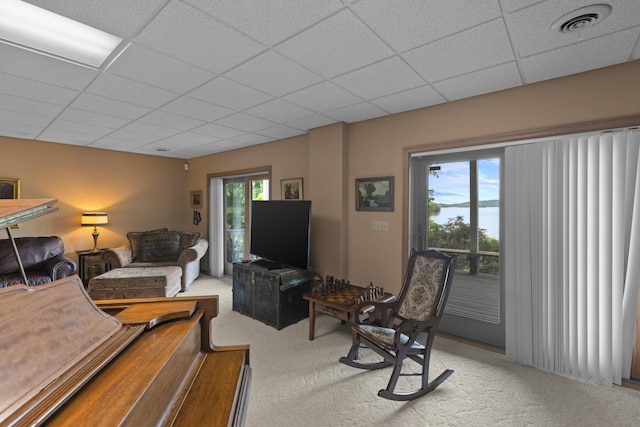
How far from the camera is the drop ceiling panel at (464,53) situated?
1.80 meters

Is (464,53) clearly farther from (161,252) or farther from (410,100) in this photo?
(161,252)

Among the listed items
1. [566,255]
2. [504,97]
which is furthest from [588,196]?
[504,97]

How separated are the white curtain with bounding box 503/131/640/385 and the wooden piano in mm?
2474

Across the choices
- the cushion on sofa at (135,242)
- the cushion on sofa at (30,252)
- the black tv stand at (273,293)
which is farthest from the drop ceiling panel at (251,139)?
the cushion on sofa at (30,252)

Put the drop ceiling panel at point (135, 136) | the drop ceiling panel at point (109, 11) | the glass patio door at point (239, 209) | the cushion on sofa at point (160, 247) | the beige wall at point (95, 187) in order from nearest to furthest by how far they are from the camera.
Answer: the drop ceiling panel at point (109, 11) → the drop ceiling panel at point (135, 136) → the beige wall at point (95, 187) → the cushion on sofa at point (160, 247) → the glass patio door at point (239, 209)

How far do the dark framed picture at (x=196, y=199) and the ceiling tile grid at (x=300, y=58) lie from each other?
9.06 ft

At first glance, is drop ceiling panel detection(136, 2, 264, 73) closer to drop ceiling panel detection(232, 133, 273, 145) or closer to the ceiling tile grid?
the ceiling tile grid

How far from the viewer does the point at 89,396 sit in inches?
30.2

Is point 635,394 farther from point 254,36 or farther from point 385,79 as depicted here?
point 254,36

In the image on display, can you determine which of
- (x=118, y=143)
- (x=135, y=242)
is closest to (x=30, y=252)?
(x=135, y=242)

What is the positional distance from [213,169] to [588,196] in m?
5.48

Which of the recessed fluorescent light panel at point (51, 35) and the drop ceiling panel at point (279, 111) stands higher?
the drop ceiling panel at point (279, 111)

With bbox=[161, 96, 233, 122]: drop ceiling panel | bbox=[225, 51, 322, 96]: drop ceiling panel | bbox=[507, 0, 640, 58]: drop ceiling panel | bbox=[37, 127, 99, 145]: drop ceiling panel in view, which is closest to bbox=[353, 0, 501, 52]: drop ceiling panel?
bbox=[507, 0, 640, 58]: drop ceiling panel

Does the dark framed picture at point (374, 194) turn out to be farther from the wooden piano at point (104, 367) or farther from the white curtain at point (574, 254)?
the wooden piano at point (104, 367)
